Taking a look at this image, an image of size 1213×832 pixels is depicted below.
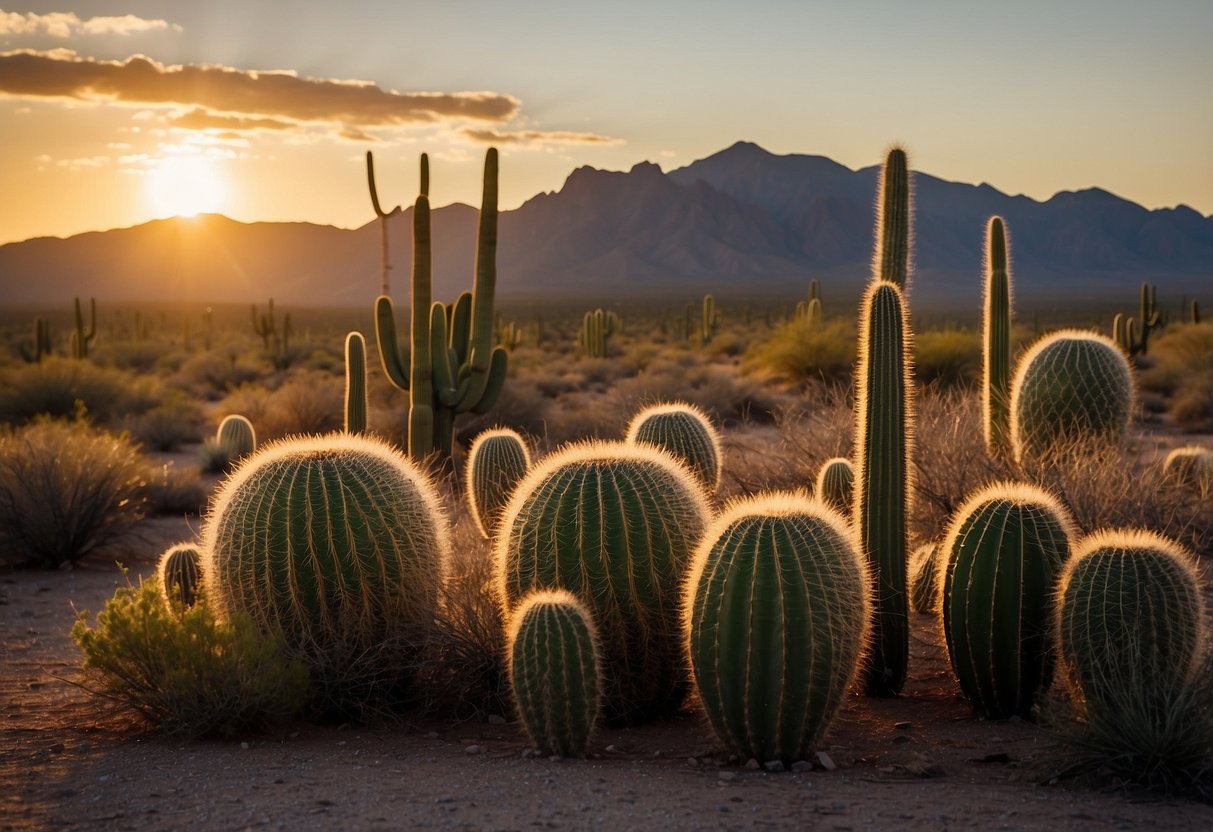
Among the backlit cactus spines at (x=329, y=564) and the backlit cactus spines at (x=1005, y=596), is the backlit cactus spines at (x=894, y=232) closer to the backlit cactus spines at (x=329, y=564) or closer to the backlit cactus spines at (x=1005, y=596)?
the backlit cactus spines at (x=1005, y=596)

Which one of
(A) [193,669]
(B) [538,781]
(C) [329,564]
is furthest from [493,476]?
(B) [538,781]

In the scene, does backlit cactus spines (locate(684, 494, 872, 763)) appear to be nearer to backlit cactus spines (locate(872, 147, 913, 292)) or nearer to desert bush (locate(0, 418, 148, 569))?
backlit cactus spines (locate(872, 147, 913, 292))

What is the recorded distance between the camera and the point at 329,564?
6.54 metres

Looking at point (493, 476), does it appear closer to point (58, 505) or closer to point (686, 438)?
point (686, 438)

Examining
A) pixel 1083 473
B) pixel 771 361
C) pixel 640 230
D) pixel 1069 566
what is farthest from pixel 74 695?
pixel 640 230

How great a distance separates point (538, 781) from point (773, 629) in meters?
1.21

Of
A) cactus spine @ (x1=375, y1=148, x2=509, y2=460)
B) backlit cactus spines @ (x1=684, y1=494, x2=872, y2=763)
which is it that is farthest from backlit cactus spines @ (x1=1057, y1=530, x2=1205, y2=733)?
cactus spine @ (x1=375, y1=148, x2=509, y2=460)

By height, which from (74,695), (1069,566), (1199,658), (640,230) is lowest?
(74,695)

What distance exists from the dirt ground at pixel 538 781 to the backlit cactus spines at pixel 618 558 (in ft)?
0.97

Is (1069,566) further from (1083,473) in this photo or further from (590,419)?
(590,419)

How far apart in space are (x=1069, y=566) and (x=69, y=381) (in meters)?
21.9

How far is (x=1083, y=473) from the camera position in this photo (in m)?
9.45

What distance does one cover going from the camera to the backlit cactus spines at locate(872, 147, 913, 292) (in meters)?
9.24

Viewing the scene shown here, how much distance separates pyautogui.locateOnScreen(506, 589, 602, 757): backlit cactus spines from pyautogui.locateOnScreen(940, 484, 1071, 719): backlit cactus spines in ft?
6.77
